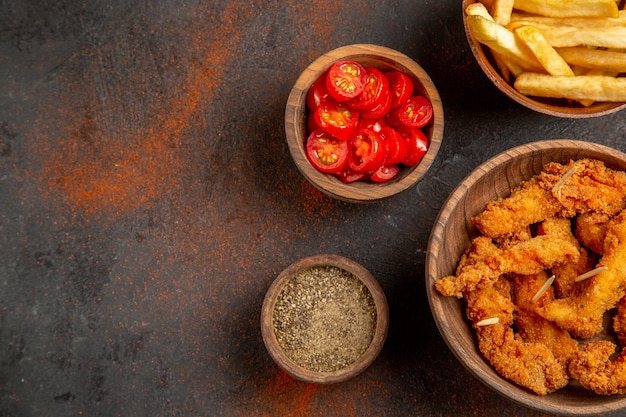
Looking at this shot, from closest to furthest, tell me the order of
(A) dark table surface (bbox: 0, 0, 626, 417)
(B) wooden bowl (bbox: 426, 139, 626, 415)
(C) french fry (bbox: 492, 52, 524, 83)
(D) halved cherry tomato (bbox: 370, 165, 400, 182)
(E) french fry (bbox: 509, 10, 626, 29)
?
1. (B) wooden bowl (bbox: 426, 139, 626, 415)
2. (E) french fry (bbox: 509, 10, 626, 29)
3. (C) french fry (bbox: 492, 52, 524, 83)
4. (D) halved cherry tomato (bbox: 370, 165, 400, 182)
5. (A) dark table surface (bbox: 0, 0, 626, 417)

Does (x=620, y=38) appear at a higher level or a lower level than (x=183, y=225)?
higher

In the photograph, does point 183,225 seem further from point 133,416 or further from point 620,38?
point 620,38

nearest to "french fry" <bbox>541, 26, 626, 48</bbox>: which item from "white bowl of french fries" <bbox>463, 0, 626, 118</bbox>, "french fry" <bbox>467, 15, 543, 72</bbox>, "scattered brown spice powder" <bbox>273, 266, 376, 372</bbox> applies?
"white bowl of french fries" <bbox>463, 0, 626, 118</bbox>

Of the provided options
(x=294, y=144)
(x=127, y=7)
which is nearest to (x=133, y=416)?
(x=294, y=144)

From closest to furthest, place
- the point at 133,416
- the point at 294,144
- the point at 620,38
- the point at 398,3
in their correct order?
the point at 620,38, the point at 294,144, the point at 133,416, the point at 398,3

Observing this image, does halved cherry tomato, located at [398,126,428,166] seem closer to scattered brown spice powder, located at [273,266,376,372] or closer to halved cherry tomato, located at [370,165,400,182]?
halved cherry tomato, located at [370,165,400,182]

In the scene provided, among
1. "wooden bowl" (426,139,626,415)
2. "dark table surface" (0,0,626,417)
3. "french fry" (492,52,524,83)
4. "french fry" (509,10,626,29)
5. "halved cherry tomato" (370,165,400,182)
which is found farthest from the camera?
"dark table surface" (0,0,626,417)

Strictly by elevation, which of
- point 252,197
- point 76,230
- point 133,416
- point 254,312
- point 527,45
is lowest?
point 133,416
